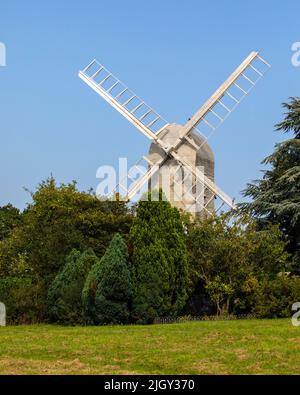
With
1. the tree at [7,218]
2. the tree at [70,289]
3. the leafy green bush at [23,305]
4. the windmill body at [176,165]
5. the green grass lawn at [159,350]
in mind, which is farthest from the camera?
the tree at [7,218]

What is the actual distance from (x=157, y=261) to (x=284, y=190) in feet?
29.1

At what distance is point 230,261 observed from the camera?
23859 millimetres

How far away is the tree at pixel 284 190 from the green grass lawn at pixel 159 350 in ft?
33.8

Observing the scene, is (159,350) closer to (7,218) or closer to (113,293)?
(113,293)

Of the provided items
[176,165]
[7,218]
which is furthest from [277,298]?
[7,218]

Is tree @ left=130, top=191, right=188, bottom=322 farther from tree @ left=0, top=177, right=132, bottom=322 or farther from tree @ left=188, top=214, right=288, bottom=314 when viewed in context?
tree @ left=0, top=177, right=132, bottom=322

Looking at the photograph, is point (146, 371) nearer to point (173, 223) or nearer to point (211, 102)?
point (173, 223)

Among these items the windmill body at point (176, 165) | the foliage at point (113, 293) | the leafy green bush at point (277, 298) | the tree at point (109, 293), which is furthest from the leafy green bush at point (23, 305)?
the windmill body at point (176, 165)

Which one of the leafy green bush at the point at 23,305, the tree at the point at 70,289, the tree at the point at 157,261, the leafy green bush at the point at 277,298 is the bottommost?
the leafy green bush at the point at 23,305

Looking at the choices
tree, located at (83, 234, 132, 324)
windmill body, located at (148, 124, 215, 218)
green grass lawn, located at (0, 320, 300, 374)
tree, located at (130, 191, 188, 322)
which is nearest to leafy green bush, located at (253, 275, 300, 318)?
tree, located at (130, 191, 188, 322)

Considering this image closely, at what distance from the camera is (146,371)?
12570mm

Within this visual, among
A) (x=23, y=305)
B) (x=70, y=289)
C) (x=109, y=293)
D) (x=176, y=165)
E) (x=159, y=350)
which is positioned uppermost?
(x=176, y=165)

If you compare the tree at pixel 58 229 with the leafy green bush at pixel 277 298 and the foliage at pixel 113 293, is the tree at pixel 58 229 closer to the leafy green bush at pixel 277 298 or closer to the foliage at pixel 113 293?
the foliage at pixel 113 293

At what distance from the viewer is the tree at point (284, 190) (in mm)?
28047
